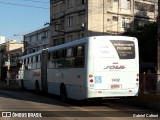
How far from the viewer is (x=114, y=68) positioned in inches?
720

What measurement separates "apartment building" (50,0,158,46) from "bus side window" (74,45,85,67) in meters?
44.5

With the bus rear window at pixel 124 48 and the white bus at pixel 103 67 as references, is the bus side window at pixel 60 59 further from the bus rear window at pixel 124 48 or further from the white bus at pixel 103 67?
the bus rear window at pixel 124 48

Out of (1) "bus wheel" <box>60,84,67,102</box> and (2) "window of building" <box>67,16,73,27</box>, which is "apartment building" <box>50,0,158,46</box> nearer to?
(2) "window of building" <box>67,16,73,27</box>

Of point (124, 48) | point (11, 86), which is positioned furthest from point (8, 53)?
point (124, 48)

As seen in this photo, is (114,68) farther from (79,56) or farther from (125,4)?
(125,4)

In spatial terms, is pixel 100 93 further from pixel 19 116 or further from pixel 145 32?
pixel 145 32

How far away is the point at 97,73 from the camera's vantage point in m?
17.9

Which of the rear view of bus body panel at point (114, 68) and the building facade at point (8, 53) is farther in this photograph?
the building facade at point (8, 53)

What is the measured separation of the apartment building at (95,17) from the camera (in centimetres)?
6444

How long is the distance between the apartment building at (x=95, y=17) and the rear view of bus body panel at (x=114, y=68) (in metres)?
45.1

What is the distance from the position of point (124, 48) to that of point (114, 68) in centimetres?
106

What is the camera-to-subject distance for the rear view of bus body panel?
705 inches

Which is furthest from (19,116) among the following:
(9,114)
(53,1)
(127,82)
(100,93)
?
(53,1)

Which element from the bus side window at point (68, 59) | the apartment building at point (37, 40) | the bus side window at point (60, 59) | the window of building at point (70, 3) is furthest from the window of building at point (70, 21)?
the bus side window at point (68, 59)
